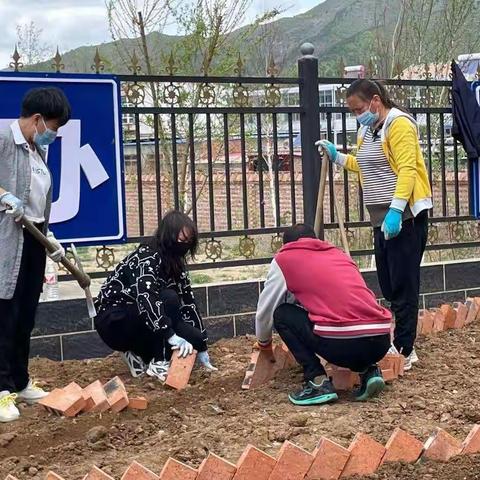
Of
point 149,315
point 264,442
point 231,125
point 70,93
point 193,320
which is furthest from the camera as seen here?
point 231,125

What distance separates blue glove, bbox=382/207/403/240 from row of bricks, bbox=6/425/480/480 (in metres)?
1.45

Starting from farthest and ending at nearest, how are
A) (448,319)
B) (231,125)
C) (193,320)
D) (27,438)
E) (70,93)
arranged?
(231,125)
(448,319)
(70,93)
(193,320)
(27,438)

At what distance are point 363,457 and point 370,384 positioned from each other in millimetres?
957

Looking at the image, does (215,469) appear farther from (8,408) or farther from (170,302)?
(170,302)

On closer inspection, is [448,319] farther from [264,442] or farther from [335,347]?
[264,442]

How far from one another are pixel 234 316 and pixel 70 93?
194 centimetres

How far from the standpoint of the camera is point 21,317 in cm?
458

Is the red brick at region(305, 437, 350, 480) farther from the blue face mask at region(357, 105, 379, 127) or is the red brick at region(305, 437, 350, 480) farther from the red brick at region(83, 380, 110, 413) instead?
the blue face mask at region(357, 105, 379, 127)

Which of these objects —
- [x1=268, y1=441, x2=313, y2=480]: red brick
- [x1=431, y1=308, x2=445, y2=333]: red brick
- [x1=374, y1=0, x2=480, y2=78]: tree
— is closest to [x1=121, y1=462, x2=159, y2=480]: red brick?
[x1=268, y1=441, x2=313, y2=480]: red brick

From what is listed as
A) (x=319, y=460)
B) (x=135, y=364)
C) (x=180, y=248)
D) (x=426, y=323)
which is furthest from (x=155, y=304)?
(x=426, y=323)

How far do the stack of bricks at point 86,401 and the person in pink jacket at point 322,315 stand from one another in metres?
0.81

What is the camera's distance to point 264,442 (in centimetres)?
378

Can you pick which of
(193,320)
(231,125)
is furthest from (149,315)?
(231,125)

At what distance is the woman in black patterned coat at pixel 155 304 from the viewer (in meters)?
4.90
